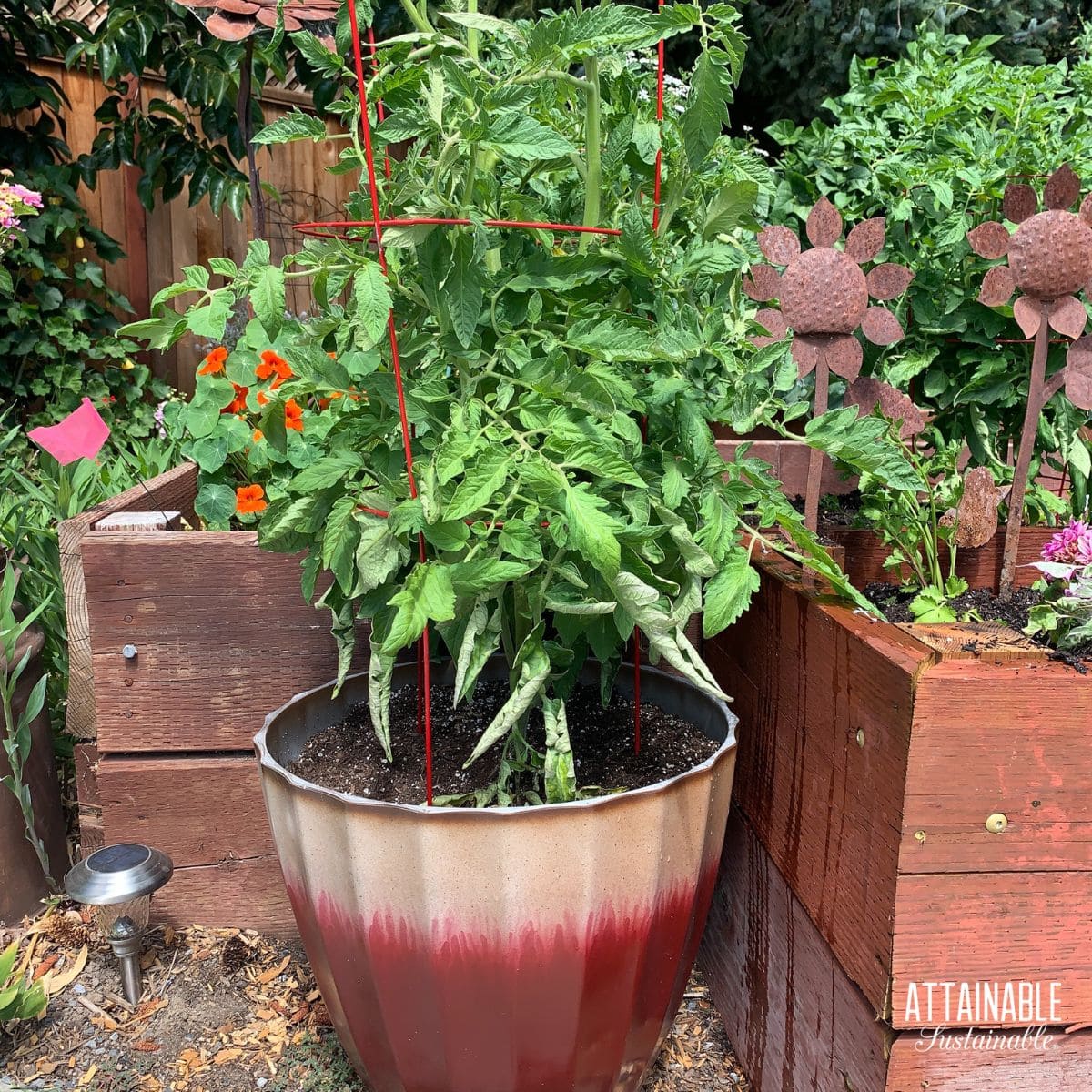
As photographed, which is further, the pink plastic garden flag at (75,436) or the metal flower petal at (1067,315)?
the pink plastic garden flag at (75,436)

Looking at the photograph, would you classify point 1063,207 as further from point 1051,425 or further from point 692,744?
point 692,744

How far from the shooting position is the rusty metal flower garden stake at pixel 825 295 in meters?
1.18

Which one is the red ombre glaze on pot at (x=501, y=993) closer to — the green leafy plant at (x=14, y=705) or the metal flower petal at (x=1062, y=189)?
the green leafy plant at (x=14, y=705)

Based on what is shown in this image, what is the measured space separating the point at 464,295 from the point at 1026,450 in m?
0.77

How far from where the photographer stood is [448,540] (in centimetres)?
87

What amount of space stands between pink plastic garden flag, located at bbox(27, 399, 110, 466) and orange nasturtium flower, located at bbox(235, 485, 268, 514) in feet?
0.85

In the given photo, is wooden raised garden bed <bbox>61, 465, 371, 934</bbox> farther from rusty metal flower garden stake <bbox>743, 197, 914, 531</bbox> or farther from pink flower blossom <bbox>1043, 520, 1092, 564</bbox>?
pink flower blossom <bbox>1043, 520, 1092, 564</bbox>

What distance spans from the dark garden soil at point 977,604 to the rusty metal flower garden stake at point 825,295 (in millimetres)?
149

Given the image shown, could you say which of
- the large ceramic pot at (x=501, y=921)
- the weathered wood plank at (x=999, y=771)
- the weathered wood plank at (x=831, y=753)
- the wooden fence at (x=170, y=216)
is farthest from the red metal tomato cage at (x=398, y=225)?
the wooden fence at (x=170, y=216)

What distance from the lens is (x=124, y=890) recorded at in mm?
1328

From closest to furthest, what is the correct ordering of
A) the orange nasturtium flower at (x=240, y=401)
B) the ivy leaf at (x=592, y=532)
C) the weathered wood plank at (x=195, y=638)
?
the ivy leaf at (x=592, y=532) → the weathered wood plank at (x=195, y=638) → the orange nasturtium flower at (x=240, y=401)

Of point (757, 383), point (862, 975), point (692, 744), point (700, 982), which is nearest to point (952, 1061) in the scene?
point (862, 975)

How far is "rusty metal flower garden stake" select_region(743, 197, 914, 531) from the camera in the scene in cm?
118

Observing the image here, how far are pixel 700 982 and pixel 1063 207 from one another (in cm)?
129
